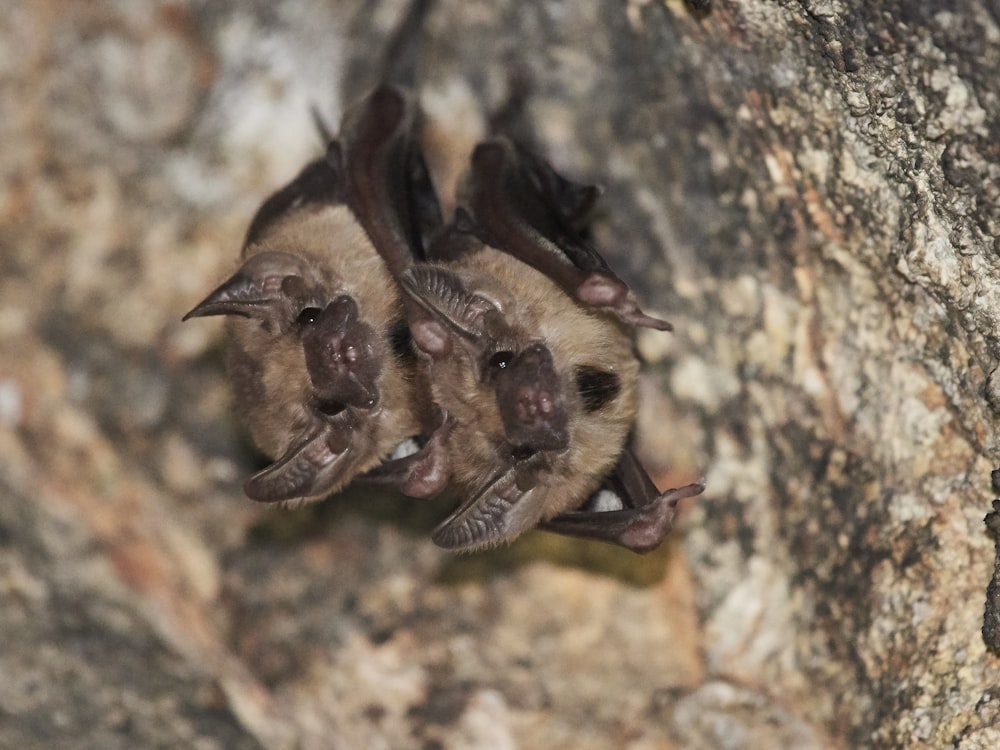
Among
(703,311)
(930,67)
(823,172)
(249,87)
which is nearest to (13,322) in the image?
(249,87)

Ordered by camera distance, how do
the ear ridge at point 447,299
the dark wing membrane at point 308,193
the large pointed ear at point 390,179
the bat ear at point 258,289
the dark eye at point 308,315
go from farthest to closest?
the dark wing membrane at point 308,193
the large pointed ear at point 390,179
the dark eye at point 308,315
the bat ear at point 258,289
the ear ridge at point 447,299

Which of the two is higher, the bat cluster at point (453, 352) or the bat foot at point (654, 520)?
the bat cluster at point (453, 352)

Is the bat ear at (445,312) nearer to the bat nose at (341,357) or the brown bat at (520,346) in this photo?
the brown bat at (520,346)

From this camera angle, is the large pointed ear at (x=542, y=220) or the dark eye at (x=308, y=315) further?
the dark eye at (x=308, y=315)

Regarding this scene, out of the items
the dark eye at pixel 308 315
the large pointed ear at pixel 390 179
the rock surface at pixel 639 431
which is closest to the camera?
the rock surface at pixel 639 431

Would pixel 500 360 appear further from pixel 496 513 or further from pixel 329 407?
pixel 329 407

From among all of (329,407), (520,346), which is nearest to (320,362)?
(329,407)

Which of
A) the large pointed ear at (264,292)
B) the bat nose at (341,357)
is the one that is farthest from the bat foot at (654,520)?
the large pointed ear at (264,292)
